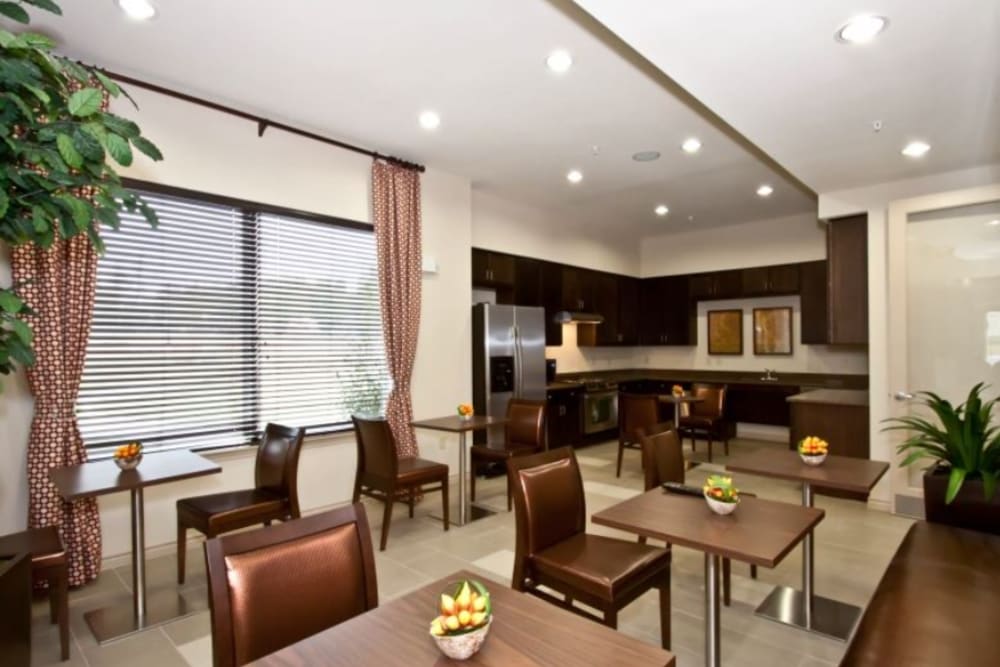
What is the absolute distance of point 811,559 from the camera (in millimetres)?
2793

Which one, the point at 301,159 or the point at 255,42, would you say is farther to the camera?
the point at 301,159

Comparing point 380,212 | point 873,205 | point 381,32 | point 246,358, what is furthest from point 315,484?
point 873,205

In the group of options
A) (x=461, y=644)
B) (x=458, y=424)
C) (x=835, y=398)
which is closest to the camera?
(x=461, y=644)

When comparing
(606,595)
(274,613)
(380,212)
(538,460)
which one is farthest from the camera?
(380,212)

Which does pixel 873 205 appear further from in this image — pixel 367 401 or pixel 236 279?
pixel 236 279

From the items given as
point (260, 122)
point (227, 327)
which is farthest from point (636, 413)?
point (260, 122)

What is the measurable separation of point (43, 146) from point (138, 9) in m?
1.38

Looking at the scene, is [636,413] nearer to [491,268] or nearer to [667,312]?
[491,268]

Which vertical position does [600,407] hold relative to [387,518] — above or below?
above

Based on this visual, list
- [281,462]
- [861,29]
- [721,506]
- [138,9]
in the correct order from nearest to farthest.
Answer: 1. [721,506]
2. [861,29]
3. [138,9]
4. [281,462]

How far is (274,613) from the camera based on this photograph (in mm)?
1453

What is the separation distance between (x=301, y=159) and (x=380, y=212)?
740mm

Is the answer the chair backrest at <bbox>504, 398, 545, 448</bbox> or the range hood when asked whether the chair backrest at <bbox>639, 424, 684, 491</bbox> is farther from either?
the range hood

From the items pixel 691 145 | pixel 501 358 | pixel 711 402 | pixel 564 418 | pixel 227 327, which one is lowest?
pixel 564 418
